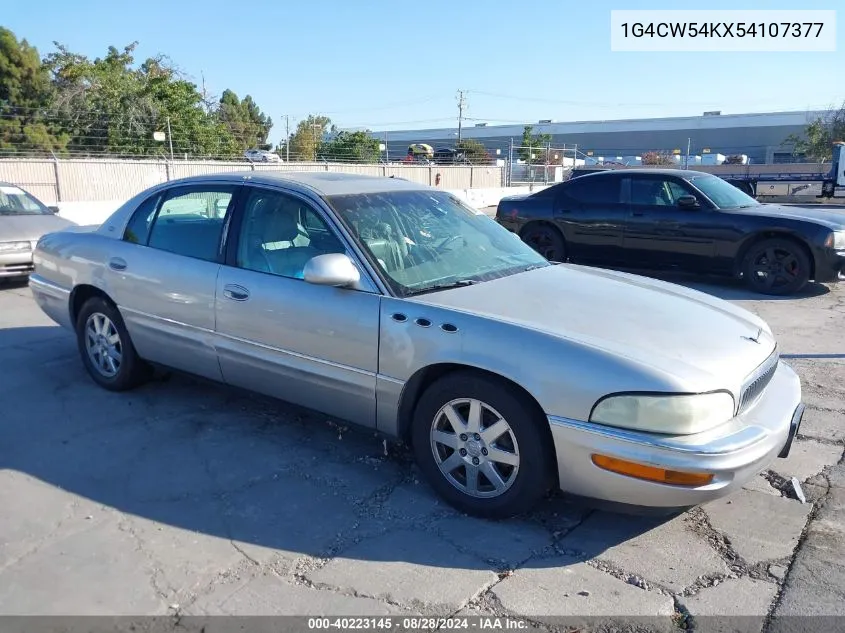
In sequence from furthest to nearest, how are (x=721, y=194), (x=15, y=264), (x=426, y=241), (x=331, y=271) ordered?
(x=721, y=194) → (x=15, y=264) → (x=426, y=241) → (x=331, y=271)

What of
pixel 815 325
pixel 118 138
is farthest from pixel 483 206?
pixel 815 325

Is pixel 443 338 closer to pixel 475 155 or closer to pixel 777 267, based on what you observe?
pixel 777 267

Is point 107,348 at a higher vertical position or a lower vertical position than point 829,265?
lower

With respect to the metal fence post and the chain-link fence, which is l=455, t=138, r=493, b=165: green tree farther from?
the metal fence post

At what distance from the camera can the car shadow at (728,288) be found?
845 centimetres

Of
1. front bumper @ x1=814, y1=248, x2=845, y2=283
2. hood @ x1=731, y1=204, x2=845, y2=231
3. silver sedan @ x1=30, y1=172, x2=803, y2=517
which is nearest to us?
silver sedan @ x1=30, y1=172, x2=803, y2=517

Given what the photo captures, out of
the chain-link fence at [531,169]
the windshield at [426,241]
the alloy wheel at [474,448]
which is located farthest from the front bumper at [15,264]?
the chain-link fence at [531,169]

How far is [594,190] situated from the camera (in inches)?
381

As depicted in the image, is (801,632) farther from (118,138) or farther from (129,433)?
(118,138)

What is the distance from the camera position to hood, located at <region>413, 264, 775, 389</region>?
3020 mm

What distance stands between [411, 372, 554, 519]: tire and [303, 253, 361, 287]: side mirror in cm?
71

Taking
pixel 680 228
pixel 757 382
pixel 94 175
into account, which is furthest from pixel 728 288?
pixel 94 175

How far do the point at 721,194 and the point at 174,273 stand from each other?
23.9ft

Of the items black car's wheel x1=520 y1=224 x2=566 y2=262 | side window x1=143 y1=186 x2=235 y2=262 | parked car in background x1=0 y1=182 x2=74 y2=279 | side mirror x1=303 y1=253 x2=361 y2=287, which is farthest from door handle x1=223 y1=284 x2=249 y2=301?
black car's wheel x1=520 y1=224 x2=566 y2=262
